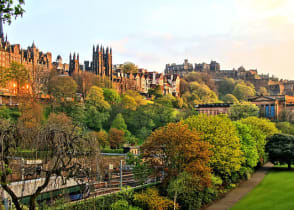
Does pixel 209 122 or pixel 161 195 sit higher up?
pixel 209 122

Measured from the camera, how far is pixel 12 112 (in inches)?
2050

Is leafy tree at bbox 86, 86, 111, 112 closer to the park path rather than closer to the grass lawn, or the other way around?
the park path

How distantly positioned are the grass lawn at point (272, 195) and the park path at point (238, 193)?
0.56 meters

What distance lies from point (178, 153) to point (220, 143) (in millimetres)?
6428

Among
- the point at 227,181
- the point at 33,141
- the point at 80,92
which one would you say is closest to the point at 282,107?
the point at 80,92

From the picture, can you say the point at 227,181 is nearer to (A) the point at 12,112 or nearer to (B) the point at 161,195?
(B) the point at 161,195

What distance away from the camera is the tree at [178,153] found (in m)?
22.5

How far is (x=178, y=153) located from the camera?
75.6 feet

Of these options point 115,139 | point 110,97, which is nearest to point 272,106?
point 110,97

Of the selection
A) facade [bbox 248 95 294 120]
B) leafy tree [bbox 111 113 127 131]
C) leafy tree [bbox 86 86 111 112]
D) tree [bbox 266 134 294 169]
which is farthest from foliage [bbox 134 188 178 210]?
facade [bbox 248 95 294 120]

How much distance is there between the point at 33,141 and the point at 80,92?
65812 millimetres

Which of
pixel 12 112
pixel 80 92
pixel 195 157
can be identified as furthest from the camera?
pixel 80 92

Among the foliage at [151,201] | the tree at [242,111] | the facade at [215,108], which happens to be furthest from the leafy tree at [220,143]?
the facade at [215,108]

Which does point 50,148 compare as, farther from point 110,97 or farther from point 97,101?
point 110,97
